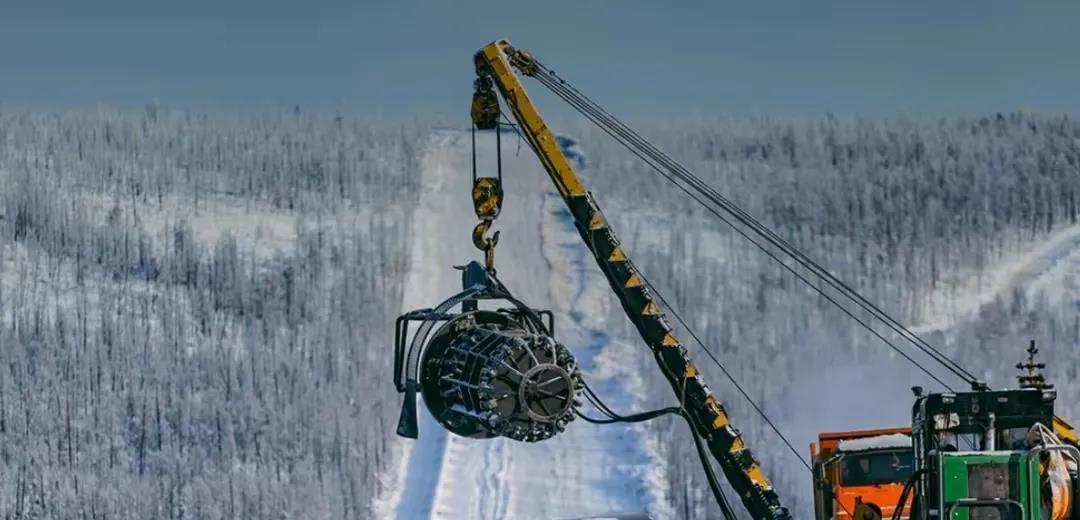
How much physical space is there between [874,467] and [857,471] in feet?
1.16

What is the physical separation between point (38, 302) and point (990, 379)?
55.1m

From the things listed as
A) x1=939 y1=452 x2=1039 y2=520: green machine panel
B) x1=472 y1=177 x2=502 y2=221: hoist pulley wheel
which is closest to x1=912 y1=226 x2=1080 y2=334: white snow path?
x1=472 y1=177 x2=502 y2=221: hoist pulley wheel

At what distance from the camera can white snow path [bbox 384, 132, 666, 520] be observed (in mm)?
63969

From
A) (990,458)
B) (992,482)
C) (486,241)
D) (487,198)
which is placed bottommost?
(992,482)

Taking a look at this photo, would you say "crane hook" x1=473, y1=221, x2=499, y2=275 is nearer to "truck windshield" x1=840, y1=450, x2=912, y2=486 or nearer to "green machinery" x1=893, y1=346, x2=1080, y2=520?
"truck windshield" x1=840, y1=450, x2=912, y2=486

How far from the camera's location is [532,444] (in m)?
71.7

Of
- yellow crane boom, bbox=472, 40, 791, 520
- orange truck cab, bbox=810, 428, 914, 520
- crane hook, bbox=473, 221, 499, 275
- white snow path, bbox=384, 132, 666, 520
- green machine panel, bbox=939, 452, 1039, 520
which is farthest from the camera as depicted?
white snow path, bbox=384, 132, 666, 520

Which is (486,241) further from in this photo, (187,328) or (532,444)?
(187,328)

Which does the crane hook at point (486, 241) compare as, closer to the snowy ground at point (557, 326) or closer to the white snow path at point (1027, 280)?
the snowy ground at point (557, 326)

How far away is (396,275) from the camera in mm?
101812

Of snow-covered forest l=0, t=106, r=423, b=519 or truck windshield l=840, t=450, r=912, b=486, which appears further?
snow-covered forest l=0, t=106, r=423, b=519

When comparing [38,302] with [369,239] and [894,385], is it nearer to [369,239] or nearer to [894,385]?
[369,239]

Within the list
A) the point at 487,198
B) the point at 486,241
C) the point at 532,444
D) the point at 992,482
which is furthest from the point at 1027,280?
the point at 992,482

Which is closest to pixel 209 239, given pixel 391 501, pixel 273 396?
pixel 273 396
